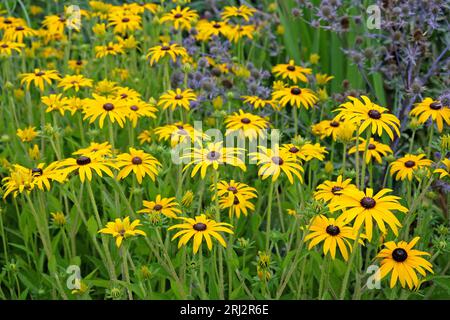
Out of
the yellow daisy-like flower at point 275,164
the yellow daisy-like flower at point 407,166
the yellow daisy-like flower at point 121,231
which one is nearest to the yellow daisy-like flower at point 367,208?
the yellow daisy-like flower at point 275,164

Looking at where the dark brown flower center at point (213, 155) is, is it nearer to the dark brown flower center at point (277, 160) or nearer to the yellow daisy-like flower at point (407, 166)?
the dark brown flower center at point (277, 160)

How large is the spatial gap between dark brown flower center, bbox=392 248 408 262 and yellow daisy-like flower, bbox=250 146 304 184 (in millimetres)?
363

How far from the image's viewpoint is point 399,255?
1.84m

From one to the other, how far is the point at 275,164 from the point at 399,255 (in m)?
0.46

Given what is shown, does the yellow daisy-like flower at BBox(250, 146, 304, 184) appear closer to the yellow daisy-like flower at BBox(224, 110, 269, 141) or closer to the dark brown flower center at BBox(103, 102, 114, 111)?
the yellow daisy-like flower at BBox(224, 110, 269, 141)

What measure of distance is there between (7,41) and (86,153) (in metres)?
1.36

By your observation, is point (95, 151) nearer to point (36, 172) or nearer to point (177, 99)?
point (36, 172)

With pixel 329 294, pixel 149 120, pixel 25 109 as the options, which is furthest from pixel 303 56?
pixel 329 294

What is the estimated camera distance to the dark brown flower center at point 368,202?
5.81 ft

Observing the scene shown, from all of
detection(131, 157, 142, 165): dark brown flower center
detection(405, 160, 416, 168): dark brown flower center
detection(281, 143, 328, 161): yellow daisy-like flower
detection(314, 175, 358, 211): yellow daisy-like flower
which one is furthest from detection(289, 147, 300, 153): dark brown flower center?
detection(131, 157, 142, 165): dark brown flower center

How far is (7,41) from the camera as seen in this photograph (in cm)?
318

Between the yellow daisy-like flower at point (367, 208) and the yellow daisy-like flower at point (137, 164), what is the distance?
66 cm

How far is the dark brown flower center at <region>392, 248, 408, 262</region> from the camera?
1839mm

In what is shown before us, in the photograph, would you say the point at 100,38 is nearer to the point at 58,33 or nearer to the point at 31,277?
the point at 58,33
